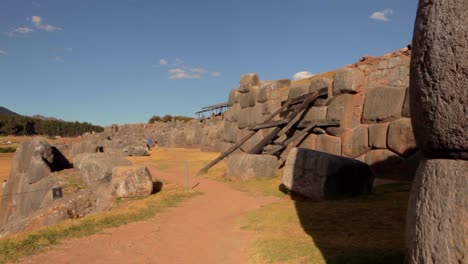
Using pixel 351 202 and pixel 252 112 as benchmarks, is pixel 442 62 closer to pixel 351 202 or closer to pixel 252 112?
pixel 351 202

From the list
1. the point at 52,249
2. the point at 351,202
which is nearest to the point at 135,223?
the point at 52,249

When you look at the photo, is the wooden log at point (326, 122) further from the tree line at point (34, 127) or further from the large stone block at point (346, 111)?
the tree line at point (34, 127)

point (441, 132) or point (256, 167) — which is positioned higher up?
point (441, 132)

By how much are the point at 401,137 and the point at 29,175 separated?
15.4m

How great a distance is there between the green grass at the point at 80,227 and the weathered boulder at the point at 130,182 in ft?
1.22

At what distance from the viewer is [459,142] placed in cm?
248

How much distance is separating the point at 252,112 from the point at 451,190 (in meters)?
16.7

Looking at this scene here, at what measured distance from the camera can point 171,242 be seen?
589 cm

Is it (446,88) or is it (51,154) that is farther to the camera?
(51,154)

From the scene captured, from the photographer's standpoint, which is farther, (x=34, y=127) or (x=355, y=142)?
(x=34, y=127)

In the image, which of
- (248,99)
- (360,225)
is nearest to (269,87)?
→ (248,99)

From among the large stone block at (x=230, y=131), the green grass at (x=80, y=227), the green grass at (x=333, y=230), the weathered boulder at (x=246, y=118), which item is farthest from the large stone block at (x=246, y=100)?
the green grass at (x=333, y=230)

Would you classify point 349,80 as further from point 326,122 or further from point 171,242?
point 171,242

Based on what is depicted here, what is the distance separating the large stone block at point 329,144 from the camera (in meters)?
12.1
